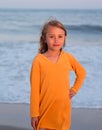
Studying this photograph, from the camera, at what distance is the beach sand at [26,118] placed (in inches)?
98.8

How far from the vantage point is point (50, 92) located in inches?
62.2

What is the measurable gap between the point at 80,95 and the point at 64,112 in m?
2.03

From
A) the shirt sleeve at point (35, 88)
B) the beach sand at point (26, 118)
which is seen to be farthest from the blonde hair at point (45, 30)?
the beach sand at point (26, 118)

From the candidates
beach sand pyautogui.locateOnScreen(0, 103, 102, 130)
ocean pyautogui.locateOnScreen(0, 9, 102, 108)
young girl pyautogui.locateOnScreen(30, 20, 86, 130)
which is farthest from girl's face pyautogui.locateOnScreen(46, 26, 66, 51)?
beach sand pyautogui.locateOnScreen(0, 103, 102, 130)

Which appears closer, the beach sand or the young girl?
the young girl

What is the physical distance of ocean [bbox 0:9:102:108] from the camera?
3.66 metres

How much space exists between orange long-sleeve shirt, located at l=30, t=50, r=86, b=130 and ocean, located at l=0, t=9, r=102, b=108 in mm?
248

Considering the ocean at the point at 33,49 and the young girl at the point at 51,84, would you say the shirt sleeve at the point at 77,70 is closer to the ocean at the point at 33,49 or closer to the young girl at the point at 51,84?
the young girl at the point at 51,84

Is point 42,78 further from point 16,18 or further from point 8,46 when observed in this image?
point 16,18

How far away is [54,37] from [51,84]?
182 millimetres

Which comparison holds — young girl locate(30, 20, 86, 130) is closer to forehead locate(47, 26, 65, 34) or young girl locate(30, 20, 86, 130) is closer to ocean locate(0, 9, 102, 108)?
forehead locate(47, 26, 65, 34)

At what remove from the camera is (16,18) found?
14039 millimetres

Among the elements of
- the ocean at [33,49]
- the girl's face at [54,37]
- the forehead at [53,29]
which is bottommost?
the ocean at [33,49]

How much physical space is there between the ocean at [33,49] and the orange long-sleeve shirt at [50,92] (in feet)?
0.81
